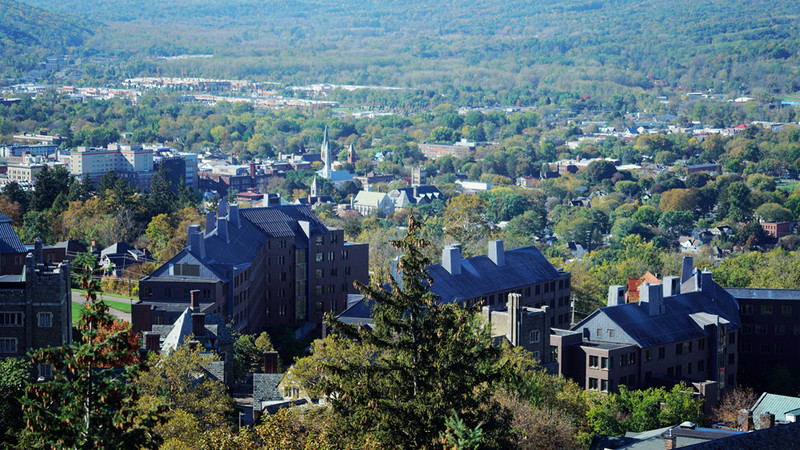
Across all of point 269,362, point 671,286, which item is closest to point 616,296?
point 671,286

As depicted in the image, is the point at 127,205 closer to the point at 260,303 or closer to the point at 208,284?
the point at 260,303

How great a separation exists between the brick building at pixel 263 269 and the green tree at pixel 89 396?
3548 cm

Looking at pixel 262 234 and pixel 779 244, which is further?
pixel 779 244

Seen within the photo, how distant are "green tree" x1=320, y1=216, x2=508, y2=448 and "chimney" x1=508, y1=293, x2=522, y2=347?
70.5 ft

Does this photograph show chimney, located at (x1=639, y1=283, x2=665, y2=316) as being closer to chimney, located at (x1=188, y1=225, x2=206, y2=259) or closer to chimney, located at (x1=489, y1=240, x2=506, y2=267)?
chimney, located at (x1=489, y1=240, x2=506, y2=267)

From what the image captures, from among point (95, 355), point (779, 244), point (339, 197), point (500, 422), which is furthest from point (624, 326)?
point (339, 197)

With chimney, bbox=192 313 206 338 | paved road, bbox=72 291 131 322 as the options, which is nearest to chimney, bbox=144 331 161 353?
chimney, bbox=192 313 206 338

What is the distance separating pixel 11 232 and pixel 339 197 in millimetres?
111715

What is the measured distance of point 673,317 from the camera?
2279 inches

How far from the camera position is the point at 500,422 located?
100 feet

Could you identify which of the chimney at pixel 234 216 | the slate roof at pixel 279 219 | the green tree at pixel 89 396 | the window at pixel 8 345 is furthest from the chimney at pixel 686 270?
the green tree at pixel 89 396

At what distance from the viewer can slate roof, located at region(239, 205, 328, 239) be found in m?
65.8

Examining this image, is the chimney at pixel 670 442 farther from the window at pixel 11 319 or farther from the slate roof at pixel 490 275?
the window at pixel 11 319

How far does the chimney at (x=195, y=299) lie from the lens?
180ft
